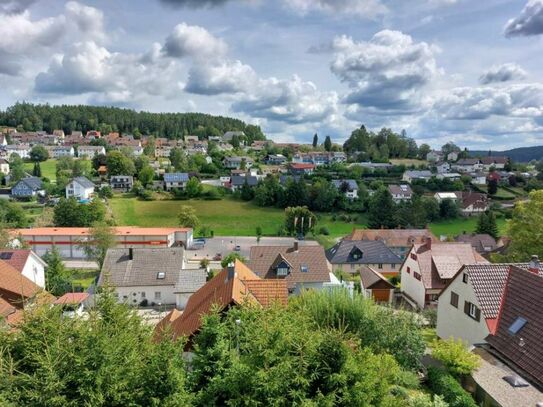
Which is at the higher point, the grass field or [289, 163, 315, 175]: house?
[289, 163, 315, 175]: house

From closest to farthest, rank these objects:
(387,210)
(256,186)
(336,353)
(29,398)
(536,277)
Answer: (29,398), (336,353), (536,277), (387,210), (256,186)

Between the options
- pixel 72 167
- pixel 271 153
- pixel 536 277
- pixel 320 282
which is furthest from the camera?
pixel 271 153

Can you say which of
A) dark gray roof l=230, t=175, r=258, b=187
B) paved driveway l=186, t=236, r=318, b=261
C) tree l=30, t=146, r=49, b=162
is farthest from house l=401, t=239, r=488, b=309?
tree l=30, t=146, r=49, b=162

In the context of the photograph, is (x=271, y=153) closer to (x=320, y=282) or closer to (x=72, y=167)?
(x=72, y=167)

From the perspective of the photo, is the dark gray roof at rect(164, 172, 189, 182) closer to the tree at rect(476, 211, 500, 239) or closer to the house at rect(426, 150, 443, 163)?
the tree at rect(476, 211, 500, 239)

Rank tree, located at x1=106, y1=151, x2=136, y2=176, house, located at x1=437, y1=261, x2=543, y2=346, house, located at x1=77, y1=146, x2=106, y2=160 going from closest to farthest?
house, located at x1=437, y1=261, x2=543, y2=346 < tree, located at x1=106, y1=151, x2=136, y2=176 < house, located at x1=77, y1=146, x2=106, y2=160

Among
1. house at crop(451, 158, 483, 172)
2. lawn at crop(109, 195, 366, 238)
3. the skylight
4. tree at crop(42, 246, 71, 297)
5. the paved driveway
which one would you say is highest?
house at crop(451, 158, 483, 172)

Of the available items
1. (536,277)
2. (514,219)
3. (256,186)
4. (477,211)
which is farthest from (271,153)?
(536,277)

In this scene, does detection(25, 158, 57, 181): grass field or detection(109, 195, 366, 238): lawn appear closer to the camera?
detection(109, 195, 366, 238): lawn
